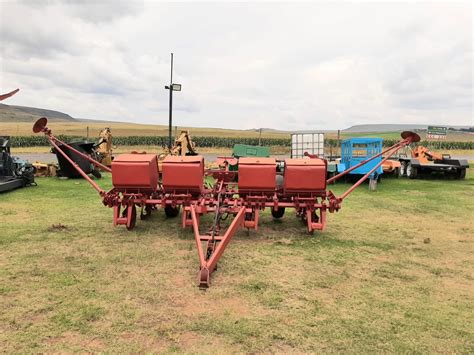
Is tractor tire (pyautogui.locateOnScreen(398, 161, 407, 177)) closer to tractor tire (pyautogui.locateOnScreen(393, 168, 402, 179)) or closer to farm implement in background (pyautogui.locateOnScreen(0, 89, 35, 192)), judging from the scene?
tractor tire (pyautogui.locateOnScreen(393, 168, 402, 179))

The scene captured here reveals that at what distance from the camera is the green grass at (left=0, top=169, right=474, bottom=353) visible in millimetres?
2994

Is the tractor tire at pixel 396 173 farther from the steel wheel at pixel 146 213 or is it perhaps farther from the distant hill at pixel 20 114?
the distant hill at pixel 20 114

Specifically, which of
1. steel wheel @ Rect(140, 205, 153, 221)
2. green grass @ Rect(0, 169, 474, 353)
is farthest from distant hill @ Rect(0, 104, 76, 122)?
green grass @ Rect(0, 169, 474, 353)

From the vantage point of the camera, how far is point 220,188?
21.6 ft

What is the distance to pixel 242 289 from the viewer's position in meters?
3.94

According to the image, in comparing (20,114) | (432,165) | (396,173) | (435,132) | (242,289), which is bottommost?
(242,289)

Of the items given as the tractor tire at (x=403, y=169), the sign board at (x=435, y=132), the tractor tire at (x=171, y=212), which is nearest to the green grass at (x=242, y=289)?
the tractor tire at (x=171, y=212)

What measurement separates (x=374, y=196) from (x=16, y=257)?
8.41 m

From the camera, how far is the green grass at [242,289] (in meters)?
2.99

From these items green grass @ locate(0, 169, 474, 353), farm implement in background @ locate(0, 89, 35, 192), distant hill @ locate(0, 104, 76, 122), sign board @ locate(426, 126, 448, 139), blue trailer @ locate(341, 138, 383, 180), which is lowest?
green grass @ locate(0, 169, 474, 353)

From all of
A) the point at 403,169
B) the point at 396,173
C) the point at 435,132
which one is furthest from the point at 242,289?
the point at 435,132

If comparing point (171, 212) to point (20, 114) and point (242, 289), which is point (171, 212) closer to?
point (242, 289)

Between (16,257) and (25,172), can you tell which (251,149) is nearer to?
(25,172)

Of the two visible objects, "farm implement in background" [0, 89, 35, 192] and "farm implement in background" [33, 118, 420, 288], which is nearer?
"farm implement in background" [33, 118, 420, 288]
